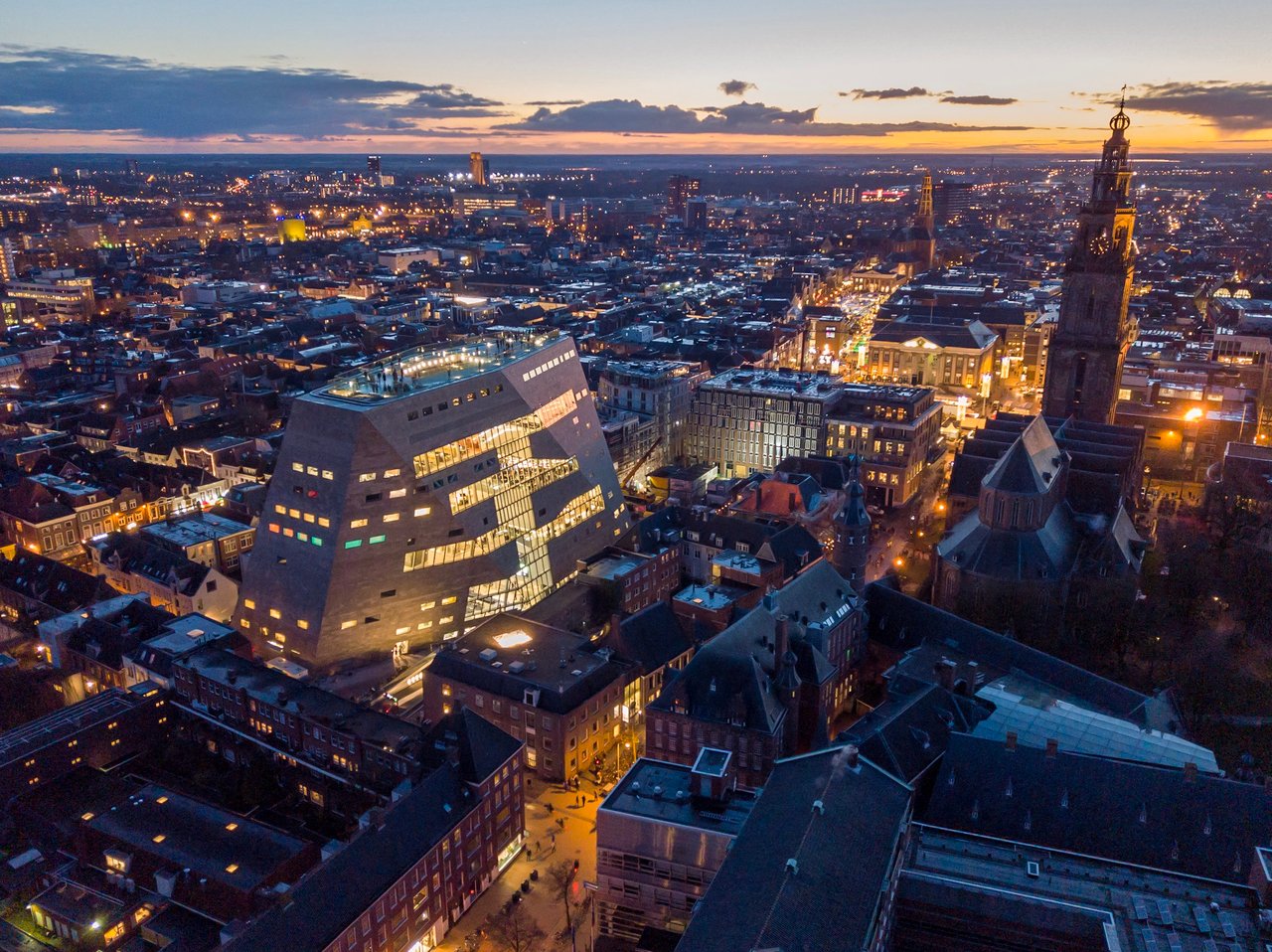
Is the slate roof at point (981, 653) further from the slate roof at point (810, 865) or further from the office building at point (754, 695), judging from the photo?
the slate roof at point (810, 865)

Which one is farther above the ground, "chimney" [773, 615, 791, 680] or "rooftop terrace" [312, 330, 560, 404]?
"rooftop terrace" [312, 330, 560, 404]

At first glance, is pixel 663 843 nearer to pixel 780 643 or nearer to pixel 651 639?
pixel 780 643

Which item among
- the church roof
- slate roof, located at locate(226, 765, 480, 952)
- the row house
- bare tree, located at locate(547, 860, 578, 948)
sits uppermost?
the church roof

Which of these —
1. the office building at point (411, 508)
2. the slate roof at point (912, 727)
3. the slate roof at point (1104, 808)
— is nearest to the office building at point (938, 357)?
the office building at point (411, 508)

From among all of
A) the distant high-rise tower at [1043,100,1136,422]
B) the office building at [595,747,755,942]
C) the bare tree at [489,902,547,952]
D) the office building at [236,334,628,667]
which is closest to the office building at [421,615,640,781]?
the office building at [236,334,628,667]

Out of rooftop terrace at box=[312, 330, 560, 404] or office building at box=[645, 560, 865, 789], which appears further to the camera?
rooftop terrace at box=[312, 330, 560, 404]

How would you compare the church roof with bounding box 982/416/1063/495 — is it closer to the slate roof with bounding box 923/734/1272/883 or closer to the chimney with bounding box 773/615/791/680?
the chimney with bounding box 773/615/791/680

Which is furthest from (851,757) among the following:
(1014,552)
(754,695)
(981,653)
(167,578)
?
(167,578)
